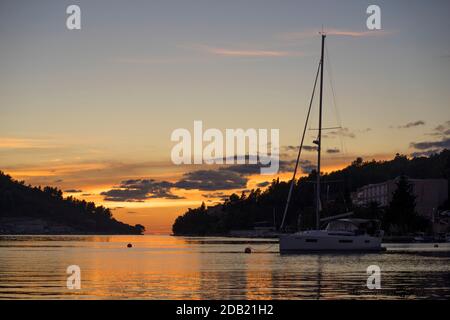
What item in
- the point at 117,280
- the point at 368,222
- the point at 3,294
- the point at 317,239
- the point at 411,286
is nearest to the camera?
the point at 3,294

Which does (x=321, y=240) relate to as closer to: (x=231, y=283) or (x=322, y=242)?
(x=322, y=242)

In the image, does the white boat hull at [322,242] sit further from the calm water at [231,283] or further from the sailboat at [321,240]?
the calm water at [231,283]

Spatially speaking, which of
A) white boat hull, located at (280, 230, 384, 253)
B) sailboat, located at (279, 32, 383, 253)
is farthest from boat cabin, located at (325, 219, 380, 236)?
white boat hull, located at (280, 230, 384, 253)

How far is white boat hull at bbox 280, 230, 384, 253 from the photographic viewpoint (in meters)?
92.5

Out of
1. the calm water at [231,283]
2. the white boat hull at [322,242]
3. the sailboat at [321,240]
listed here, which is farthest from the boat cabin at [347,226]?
the calm water at [231,283]

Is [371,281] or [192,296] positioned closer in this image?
[192,296]

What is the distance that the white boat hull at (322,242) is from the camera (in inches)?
3642

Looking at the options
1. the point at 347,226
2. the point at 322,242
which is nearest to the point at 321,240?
the point at 322,242

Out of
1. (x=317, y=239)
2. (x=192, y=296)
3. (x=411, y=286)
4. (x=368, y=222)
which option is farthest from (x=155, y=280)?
(x=368, y=222)

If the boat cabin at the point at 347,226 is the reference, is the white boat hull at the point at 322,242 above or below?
below
